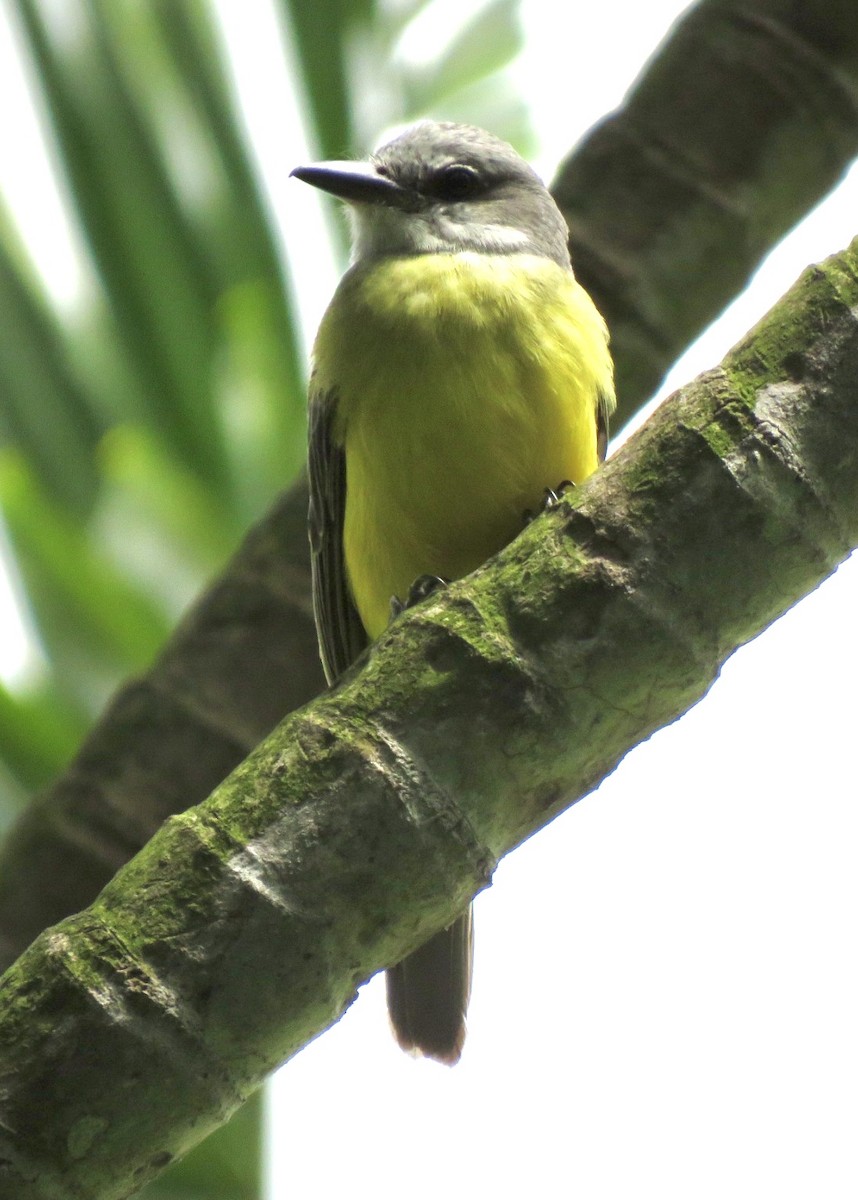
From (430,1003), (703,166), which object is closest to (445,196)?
(703,166)

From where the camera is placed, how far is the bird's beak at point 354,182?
435 cm

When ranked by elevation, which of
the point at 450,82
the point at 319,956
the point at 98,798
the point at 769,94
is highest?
the point at 450,82

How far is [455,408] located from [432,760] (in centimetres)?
163

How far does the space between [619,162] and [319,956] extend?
287 cm

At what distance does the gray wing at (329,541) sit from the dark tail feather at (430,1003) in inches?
30.4

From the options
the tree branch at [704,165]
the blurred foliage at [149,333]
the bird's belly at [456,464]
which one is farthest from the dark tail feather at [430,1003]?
the tree branch at [704,165]

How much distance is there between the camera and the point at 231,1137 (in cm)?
356

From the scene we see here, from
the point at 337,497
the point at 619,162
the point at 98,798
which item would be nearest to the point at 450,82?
the point at 619,162

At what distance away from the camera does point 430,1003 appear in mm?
3650

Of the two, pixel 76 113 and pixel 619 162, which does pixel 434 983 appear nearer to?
pixel 619 162

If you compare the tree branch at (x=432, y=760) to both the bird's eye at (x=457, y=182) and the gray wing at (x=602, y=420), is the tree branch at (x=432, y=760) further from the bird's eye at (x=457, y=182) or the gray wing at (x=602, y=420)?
the bird's eye at (x=457, y=182)

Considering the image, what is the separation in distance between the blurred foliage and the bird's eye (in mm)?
258

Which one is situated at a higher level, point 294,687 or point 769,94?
point 769,94

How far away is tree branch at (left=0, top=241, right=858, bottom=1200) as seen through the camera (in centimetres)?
204
